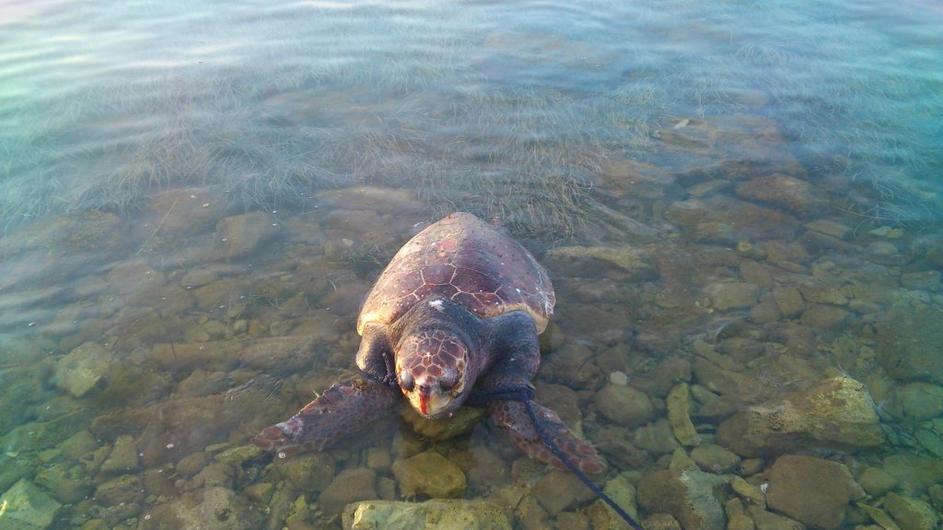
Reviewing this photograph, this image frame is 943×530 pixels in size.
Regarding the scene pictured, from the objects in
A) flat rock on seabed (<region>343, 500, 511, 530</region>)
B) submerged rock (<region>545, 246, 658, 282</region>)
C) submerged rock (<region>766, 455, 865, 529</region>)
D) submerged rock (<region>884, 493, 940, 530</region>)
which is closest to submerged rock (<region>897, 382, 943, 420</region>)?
submerged rock (<region>884, 493, 940, 530</region>)

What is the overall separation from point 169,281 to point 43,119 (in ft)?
18.4

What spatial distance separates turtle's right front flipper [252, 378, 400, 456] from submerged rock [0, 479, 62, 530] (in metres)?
1.52

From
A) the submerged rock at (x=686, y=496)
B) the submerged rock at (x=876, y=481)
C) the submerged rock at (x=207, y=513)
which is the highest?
the submerged rock at (x=876, y=481)

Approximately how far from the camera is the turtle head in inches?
166

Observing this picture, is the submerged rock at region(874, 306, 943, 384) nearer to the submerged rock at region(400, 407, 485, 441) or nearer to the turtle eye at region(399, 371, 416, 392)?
the submerged rock at region(400, 407, 485, 441)

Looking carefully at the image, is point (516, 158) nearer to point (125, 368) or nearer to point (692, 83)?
point (692, 83)

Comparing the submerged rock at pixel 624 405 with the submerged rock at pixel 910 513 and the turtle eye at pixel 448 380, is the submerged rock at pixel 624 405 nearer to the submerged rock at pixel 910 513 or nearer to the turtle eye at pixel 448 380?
the turtle eye at pixel 448 380

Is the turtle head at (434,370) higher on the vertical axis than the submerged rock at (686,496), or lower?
higher

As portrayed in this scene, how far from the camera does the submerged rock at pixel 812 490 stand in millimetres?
4145

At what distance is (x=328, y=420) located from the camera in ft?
15.0

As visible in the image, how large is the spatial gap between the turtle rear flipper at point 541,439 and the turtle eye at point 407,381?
0.87 meters

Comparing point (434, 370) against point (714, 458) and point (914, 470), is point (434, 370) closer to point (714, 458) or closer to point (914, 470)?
point (714, 458)

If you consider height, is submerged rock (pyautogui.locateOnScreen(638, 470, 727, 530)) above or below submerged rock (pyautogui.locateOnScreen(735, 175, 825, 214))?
below

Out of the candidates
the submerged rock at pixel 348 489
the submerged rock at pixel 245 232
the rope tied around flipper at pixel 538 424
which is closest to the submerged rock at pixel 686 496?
the rope tied around flipper at pixel 538 424
